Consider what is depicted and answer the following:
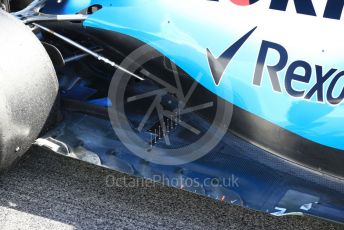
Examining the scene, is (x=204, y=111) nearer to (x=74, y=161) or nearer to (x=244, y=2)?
(x=244, y=2)

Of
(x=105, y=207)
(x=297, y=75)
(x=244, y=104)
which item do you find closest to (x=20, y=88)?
(x=105, y=207)

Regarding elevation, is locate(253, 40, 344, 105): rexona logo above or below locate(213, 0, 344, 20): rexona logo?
below

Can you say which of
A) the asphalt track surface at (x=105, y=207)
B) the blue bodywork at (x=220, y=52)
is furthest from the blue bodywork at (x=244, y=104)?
the asphalt track surface at (x=105, y=207)

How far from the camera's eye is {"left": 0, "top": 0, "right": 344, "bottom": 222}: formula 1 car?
1.93 m

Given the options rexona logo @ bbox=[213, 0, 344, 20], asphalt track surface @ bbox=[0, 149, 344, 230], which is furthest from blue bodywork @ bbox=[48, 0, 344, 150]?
Answer: asphalt track surface @ bbox=[0, 149, 344, 230]

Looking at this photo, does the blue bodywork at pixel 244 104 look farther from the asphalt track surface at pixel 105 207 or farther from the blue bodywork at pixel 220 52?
the asphalt track surface at pixel 105 207

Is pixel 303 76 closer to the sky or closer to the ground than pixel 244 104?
closer to the sky

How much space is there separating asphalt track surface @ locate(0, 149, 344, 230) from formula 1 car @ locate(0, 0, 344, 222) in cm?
21

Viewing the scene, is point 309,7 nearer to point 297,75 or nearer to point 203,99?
point 297,75

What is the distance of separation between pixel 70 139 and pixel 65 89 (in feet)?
1.13

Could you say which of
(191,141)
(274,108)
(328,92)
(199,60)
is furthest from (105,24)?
(328,92)

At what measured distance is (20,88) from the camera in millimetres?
2049

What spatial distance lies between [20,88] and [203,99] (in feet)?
→ 2.59

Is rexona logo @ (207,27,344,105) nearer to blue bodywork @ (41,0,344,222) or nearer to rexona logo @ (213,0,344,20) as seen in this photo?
blue bodywork @ (41,0,344,222)
